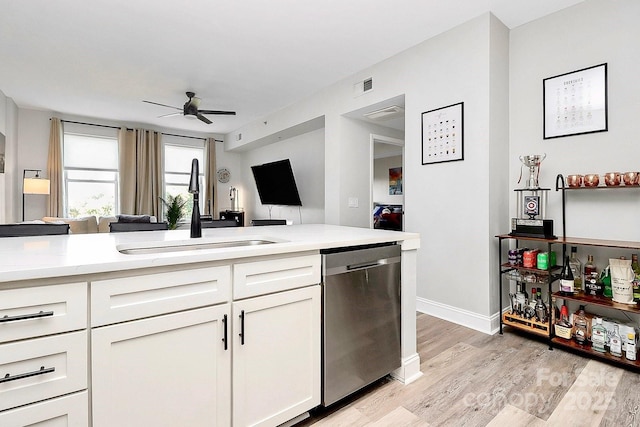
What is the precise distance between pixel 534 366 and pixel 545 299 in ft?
2.73

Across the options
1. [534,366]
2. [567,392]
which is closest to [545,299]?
[534,366]

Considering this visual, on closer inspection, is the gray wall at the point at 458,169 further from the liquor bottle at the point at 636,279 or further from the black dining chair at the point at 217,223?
the black dining chair at the point at 217,223

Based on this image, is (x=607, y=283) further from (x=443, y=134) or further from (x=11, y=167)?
(x=11, y=167)

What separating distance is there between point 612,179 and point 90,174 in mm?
7655

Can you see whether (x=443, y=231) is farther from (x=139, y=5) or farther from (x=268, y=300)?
(x=139, y=5)

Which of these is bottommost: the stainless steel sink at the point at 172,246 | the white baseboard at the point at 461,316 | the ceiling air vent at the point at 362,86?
the white baseboard at the point at 461,316

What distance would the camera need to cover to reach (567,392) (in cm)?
174

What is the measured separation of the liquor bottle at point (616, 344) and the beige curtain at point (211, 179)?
273 inches

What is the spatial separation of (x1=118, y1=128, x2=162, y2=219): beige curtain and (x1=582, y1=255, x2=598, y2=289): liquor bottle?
695 cm

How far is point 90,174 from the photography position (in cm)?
613

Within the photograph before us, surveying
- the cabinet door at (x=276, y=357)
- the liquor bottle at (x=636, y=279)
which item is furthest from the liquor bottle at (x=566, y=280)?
the cabinet door at (x=276, y=357)

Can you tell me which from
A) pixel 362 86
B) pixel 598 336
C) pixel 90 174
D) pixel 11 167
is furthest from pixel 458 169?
pixel 11 167

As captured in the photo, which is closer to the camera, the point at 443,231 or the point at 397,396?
the point at 397,396

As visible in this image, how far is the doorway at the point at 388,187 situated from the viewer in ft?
22.0
